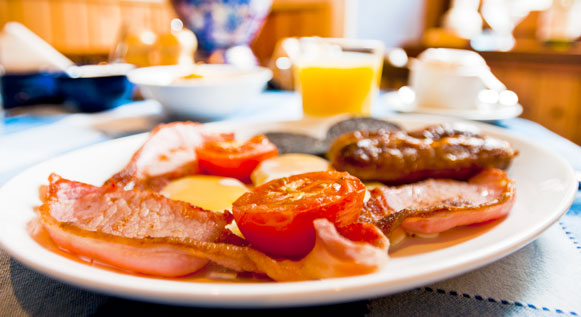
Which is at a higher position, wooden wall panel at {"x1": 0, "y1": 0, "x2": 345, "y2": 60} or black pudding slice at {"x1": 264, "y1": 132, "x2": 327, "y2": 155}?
wooden wall panel at {"x1": 0, "y1": 0, "x2": 345, "y2": 60}

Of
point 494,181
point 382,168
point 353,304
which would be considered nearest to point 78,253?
point 353,304

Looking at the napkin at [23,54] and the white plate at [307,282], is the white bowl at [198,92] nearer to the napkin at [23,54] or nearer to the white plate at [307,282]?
the napkin at [23,54]

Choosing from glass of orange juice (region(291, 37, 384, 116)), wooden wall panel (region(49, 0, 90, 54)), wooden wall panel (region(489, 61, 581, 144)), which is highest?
wooden wall panel (region(49, 0, 90, 54))

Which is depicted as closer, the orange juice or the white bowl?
the white bowl

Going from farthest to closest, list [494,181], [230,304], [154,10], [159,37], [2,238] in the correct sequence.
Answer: [154,10] < [159,37] < [494,181] < [2,238] < [230,304]

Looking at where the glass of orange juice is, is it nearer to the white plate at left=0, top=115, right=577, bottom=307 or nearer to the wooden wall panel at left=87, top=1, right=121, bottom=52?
the white plate at left=0, top=115, right=577, bottom=307

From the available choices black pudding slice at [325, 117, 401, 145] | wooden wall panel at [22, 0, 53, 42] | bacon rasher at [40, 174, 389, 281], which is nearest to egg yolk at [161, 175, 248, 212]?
bacon rasher at [40, 174, 389, 281]

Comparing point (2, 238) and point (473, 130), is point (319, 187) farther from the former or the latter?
point (473, 130)

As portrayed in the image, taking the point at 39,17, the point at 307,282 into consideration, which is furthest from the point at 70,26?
the point at 307,282
